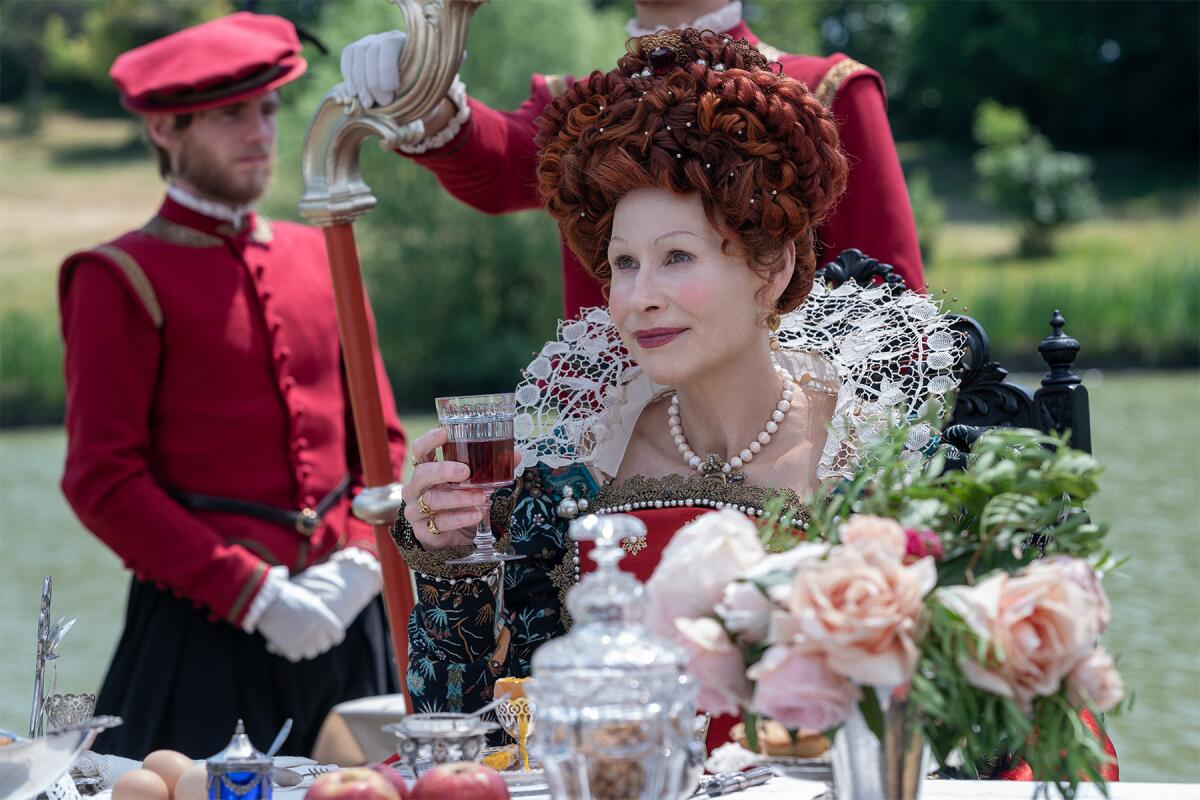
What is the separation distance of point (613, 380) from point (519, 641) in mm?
426

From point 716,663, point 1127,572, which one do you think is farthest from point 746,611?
point 1127,572

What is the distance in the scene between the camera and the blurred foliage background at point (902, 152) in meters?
19.6

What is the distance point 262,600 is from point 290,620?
75 millimetres

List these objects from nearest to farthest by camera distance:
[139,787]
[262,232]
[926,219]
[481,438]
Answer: [139,787] < [481,438] < [262,232] < [926,219]

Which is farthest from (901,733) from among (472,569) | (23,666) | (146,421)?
(23,666)

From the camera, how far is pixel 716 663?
4.69 ft

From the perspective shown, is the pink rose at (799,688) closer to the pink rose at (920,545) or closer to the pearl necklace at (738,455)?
the pink rose at (920,545)

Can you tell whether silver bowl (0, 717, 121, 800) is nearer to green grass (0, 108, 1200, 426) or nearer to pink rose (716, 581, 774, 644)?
pink rose (716, 581, 774, 644)

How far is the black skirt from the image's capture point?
3.72 meters

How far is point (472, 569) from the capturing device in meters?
2.36

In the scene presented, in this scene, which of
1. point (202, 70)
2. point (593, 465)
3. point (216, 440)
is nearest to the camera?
point (593, 465)

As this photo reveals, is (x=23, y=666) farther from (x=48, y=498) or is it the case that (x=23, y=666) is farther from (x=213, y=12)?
(x=213, y=12)

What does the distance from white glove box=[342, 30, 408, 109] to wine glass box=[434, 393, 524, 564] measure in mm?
723

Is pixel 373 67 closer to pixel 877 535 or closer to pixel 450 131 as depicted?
pixel 450 131
